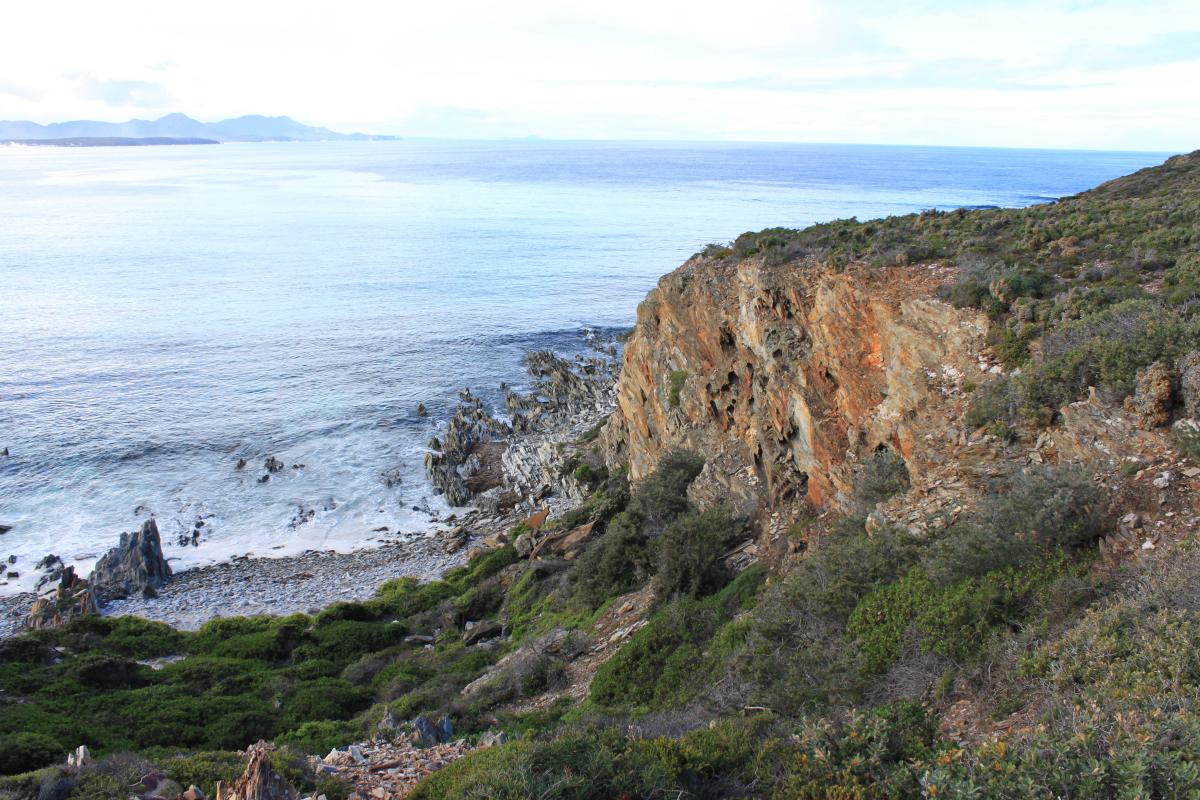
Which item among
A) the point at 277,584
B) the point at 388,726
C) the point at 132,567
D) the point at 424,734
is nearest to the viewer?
the point at 424,734

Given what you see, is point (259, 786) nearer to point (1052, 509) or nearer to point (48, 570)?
point (1052, 509)

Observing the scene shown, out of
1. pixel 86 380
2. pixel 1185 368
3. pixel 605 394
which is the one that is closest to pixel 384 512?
pixel 605 394

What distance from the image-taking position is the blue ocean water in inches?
1325

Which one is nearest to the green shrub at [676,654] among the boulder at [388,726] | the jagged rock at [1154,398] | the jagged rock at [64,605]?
the boulder at [388,726]

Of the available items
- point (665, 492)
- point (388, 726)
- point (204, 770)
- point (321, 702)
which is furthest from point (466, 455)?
point (204, 770)

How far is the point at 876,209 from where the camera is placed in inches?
3718

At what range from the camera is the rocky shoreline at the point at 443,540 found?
2575 centimetres

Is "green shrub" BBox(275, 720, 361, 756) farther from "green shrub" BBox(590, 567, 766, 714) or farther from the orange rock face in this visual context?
the orange rock face

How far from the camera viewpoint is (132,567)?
26.8 metres

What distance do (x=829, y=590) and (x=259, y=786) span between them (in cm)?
720

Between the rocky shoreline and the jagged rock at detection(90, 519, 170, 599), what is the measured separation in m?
0.37

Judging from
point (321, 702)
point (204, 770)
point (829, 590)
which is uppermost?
point (829, 590)

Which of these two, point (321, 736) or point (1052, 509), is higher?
point (1052, 509)

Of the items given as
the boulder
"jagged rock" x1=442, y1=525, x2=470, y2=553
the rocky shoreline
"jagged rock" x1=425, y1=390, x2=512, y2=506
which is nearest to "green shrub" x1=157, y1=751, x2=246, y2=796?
the boulder
